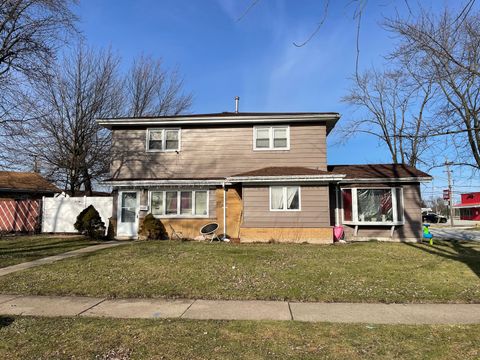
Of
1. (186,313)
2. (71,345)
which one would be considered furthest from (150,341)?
(186,313)

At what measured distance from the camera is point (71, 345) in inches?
182

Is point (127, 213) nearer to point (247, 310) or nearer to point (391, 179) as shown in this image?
point (391, 179)

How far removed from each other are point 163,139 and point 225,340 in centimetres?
1422

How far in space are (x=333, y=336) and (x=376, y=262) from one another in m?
6.06

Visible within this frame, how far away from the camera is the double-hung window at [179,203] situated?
55.7ft

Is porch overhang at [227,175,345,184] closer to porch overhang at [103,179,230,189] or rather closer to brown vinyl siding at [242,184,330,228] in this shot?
brown vinyl siding at [242,184,330,228]

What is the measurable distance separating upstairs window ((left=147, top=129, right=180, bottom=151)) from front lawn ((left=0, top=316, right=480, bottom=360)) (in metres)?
12.8

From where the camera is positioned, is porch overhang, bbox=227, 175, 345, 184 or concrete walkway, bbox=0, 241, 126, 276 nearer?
concrete walkway, bbox=0, 241, 126, 276

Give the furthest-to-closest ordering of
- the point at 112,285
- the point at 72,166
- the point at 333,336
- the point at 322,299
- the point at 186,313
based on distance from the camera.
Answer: the point at 72,166, the point at 112,285, the point at 322,299, the point at 186,313, the point at 333,336

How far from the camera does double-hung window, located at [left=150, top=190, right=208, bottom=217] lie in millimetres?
16984

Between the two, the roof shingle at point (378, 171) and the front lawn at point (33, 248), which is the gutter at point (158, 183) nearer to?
the front lawn at point (33, 248)

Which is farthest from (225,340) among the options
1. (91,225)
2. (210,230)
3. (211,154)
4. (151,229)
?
(91,225)

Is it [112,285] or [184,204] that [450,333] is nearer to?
[112,285]

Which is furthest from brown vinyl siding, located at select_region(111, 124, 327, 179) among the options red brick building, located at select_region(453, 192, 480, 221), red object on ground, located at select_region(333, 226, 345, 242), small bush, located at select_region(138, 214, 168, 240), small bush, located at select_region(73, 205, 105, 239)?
red brick building, located at select_region(453, 192, 480, 221)
